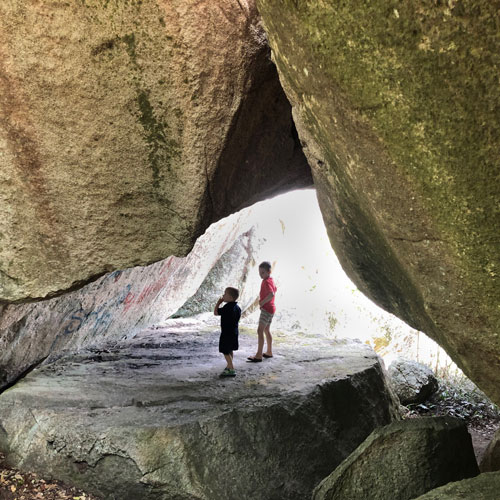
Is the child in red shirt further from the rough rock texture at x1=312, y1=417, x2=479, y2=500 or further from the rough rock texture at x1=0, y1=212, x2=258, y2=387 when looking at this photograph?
the rough rock texture at x1=312, y1=417, x2=479, y2=500

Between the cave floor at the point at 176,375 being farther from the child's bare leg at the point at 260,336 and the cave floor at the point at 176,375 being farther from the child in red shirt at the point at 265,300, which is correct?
the child in red shirt at the point at 265,300

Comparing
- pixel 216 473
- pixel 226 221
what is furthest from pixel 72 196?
pixel 226 221

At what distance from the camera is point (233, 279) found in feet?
39.0

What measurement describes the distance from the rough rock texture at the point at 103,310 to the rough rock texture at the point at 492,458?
161 inches

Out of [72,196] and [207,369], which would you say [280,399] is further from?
[72,196]

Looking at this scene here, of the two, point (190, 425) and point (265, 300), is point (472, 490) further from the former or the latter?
point (265, 300)

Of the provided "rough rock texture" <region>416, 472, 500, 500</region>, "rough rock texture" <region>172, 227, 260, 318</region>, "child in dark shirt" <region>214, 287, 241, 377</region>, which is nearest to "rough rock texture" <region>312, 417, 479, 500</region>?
"rough rock texture" <region>416, 472, 500, 500</region>

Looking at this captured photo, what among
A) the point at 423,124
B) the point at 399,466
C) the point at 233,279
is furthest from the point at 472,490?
the point at 233,279

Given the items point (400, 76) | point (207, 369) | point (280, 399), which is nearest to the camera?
point (400, 76)

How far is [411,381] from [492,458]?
11.6ft

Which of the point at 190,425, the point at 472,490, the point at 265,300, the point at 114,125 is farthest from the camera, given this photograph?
the point at 265,300

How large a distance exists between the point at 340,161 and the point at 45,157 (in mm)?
1988

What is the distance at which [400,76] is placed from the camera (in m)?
2.11

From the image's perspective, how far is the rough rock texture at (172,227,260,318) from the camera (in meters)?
10.7
